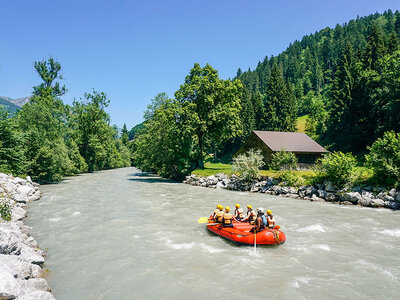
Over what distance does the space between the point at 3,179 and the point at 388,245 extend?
25.9 meters

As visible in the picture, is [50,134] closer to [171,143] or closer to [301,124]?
[171,143]

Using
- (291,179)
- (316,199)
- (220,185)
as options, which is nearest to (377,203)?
(316,199)

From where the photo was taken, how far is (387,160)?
68.2 ft

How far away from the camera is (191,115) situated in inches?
1537

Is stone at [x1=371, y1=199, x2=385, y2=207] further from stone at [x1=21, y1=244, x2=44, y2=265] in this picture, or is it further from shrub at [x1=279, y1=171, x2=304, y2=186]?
stone at [x1=21, y1=244, x2=44, y2=265]

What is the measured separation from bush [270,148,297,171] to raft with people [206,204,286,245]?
20138 mm

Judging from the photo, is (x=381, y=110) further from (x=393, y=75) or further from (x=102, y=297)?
(x=102, y=297)

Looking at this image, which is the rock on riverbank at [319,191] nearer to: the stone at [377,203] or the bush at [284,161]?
the stone at [377,203]

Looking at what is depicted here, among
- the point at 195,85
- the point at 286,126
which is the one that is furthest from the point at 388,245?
the point at 286,126

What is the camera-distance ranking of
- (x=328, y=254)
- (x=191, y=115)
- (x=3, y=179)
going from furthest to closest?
(x=191, y=115) → (x=3, y=179) → (x=328, y=254)

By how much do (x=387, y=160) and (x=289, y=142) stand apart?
17555 millimetres

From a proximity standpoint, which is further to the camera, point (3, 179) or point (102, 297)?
point (3, 179)

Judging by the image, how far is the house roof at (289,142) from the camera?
3606cm

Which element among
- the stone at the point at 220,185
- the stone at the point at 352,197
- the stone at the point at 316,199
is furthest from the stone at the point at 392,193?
the stone at the point at 220,185
